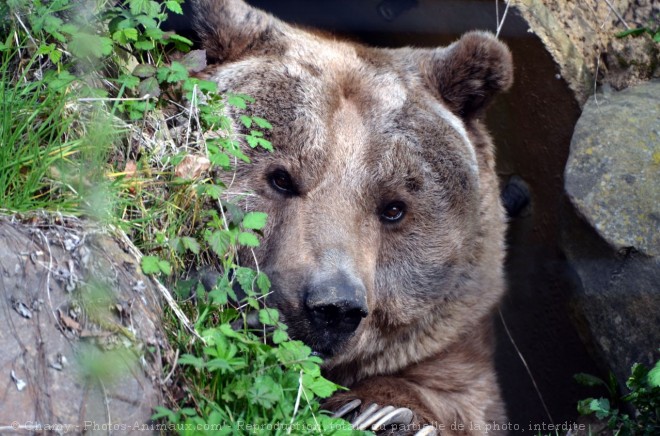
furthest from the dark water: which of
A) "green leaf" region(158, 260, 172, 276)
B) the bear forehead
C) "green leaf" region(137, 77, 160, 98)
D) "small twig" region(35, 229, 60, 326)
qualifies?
"small twig" region(35, 229, 60, 326)

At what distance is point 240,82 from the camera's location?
13.4ft

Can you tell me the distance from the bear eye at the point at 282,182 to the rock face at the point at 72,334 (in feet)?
3.54

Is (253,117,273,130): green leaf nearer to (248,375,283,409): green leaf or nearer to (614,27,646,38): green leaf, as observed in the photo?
(248,375,283,409): green leaf

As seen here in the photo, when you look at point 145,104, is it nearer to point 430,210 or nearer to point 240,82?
point 240,82

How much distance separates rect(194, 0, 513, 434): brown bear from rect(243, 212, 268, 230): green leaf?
1.22ft

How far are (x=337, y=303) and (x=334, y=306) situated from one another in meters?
0.02

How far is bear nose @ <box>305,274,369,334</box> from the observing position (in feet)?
11.4

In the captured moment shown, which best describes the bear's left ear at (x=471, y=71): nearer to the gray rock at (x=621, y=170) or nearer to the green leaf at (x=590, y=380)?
the gray rock at (x=621, y=170)

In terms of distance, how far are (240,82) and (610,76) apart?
2536 mm

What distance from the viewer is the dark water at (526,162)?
541 cm

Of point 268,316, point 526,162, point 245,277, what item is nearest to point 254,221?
point 245,277

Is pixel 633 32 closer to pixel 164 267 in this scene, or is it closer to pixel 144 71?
pixel 144 71

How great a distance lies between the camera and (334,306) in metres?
3.50

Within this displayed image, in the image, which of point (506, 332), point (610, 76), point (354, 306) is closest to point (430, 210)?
point (354, 306)
